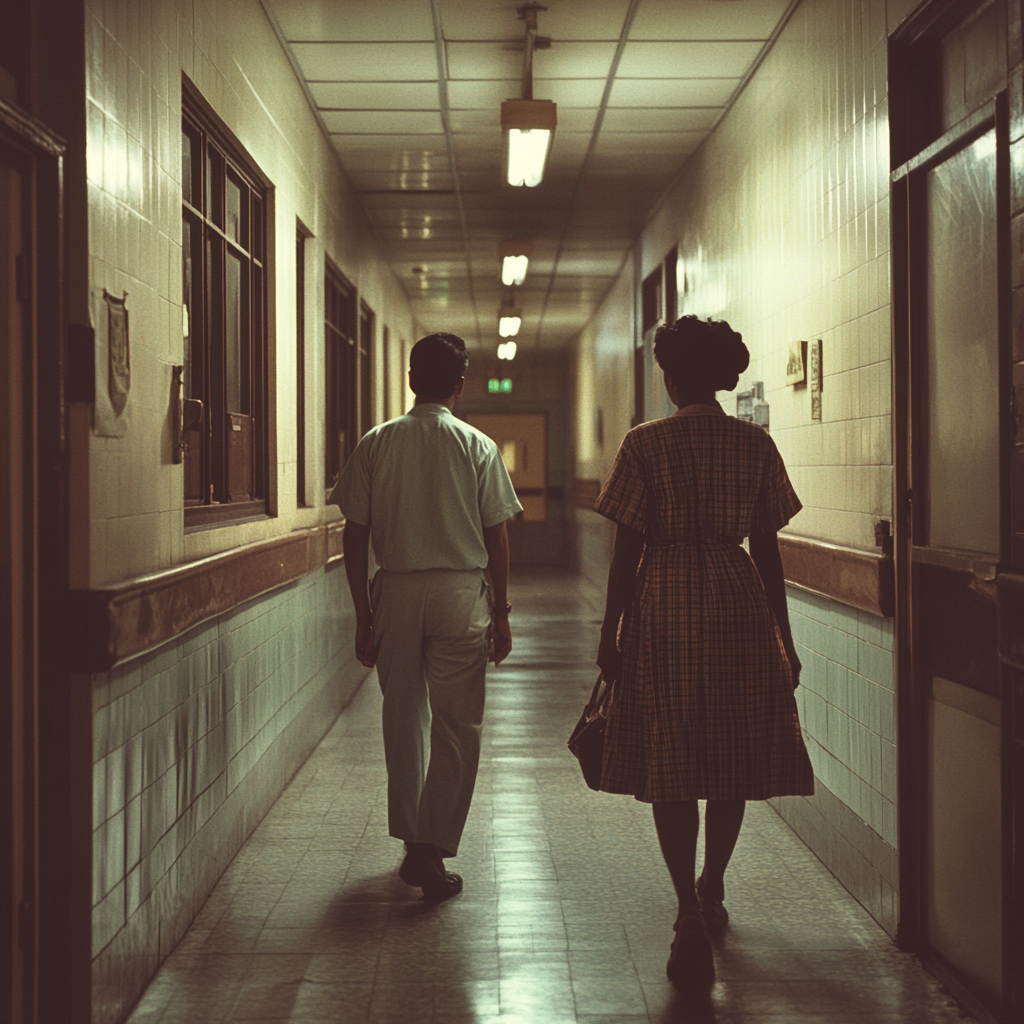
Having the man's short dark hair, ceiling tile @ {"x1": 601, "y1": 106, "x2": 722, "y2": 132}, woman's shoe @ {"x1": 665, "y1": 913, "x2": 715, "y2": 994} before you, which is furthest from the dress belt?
ceiling tile @ {"x1": 601, "y1": 106, "x2": 722, "y2": 132}

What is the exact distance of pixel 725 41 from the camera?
490cm

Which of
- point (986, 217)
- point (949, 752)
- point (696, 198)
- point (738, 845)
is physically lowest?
point (738, 845)

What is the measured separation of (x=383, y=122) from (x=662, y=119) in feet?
4.76

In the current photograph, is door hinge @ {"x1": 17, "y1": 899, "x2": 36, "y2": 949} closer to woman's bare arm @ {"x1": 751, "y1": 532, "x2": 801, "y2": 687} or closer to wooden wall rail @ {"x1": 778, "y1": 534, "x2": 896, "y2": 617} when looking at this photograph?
woman's bare arm @ {"x1": 751, "y1": 532, "x2": 801, "y2": 687}

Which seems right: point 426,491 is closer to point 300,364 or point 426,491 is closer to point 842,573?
point 842,573

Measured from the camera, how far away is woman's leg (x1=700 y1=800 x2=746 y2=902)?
10.2 feet

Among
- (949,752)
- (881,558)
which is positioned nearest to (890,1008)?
(949,752)

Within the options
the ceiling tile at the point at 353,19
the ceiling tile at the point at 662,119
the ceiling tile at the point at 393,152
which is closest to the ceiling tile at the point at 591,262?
the ceiling tile at the point at 393,152

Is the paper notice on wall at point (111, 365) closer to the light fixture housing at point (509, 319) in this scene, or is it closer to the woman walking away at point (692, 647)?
the woman walking away at point (692, 647)

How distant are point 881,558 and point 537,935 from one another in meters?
1.43

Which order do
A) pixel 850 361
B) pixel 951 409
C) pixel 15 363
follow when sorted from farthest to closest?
pixel 850 361 < pixel 951 409 < pixel 15 363

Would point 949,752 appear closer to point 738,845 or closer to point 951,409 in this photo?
point 951,409

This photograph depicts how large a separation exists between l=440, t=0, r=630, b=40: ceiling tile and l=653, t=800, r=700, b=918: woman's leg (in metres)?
3.14

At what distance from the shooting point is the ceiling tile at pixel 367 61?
5023 mm
